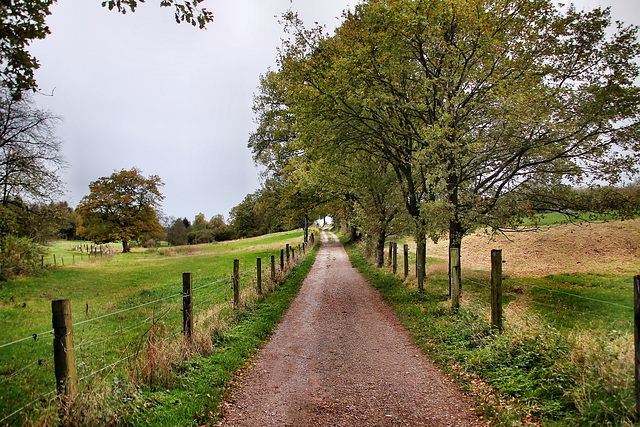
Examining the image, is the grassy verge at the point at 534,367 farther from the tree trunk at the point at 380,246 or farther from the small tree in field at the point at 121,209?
the small tree in field at the point at 121,209

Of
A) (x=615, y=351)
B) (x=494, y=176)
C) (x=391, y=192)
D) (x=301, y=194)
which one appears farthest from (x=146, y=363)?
(x=301, y=194)

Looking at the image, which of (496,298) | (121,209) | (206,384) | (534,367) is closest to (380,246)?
(496,298)

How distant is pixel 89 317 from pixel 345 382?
10778mm

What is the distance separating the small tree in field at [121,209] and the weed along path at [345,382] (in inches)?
1950

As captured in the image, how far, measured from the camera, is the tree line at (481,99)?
1008 cm

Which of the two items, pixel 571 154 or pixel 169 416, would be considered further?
pixel 571 154

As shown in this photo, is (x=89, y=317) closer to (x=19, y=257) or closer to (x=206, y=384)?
(x=206, y=384)

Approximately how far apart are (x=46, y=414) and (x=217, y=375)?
2.41 metres

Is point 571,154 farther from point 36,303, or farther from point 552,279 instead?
point 36,303

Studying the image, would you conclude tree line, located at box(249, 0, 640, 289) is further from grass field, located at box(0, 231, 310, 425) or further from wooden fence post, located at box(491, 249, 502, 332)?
grass field, located at box(0, 231, 310, 425)

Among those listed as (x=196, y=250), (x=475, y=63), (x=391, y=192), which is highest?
(x=475, y=63)

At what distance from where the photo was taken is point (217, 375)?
Answer: 5.56m

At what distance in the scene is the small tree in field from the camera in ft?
162

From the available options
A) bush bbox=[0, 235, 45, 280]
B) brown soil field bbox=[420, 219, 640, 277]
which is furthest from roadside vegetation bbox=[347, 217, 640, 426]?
bush bbox=[0, 235, 45, 280]
